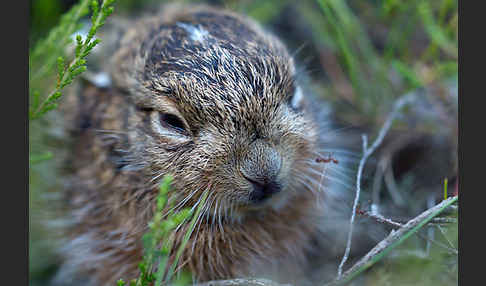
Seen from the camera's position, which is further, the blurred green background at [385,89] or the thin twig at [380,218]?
the blurred green background at [385,89]

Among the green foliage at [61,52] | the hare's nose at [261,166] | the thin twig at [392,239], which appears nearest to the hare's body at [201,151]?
the hare's nose at [261,166]

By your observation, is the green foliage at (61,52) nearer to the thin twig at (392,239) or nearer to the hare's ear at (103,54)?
the hare's ear at (103,54)

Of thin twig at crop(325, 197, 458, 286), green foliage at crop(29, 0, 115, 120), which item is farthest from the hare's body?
thin twig at crop(325, 197, 458, 286)

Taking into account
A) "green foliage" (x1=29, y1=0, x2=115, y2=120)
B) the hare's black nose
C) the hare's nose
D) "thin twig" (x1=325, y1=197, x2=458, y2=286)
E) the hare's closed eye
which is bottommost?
"thin twig" (x1=325, y1=197, x2=458, y2=286)

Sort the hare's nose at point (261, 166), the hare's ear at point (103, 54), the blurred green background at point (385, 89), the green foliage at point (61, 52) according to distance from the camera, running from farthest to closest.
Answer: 1. the blurred green background at point (385, 89)
2. the hare's ear at point (103, 54)
3. the green foliage at point (61, 52)
4. the hare's nose at point (261, 166)

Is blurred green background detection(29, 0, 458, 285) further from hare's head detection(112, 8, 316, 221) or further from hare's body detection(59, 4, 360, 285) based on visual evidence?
hare's head detection(112, 8, 316, 221)

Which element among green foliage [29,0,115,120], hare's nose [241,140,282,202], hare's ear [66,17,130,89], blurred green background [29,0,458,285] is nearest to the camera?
hare's nose [241,140,282,202]

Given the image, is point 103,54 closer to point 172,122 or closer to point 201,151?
point 172,122

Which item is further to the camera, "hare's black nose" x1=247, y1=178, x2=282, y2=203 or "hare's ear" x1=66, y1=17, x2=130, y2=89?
"hare's ear" x1=66, y1=17, x2=130, y2=89

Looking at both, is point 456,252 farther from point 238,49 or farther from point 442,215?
point 238,49
